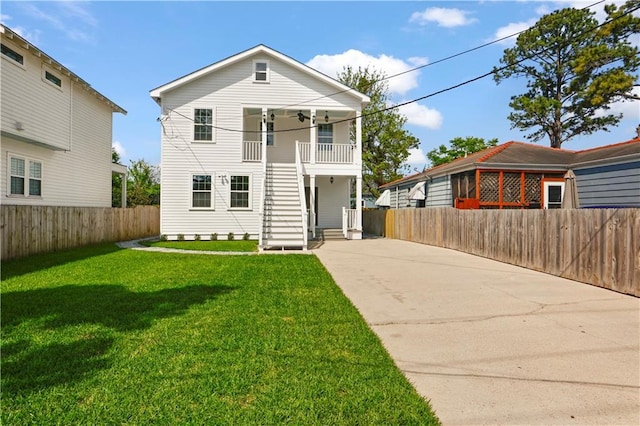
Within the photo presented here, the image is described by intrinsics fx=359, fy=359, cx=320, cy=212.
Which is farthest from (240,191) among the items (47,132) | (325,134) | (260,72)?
(47,132)

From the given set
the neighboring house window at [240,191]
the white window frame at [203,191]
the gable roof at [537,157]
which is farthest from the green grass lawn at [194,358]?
the gable roof at [537,157]

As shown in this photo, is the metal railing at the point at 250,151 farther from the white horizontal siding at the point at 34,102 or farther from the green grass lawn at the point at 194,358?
the green grass lawn at the point at 194,358

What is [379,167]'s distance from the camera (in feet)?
98.4

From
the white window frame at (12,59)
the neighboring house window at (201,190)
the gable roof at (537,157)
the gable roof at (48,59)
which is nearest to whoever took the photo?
the gable roof at (48,59)

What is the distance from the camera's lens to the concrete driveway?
109 inches

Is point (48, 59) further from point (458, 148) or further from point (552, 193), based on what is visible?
point (458, 148)

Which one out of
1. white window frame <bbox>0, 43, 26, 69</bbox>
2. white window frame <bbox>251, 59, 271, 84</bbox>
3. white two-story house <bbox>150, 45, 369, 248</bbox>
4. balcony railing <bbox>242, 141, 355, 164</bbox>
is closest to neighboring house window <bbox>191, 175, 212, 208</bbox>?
white two-story house <bbox>150, 45, 369, 248</bbox>

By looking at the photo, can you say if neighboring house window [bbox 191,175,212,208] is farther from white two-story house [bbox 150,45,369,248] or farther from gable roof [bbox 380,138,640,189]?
gable roof [bbox 380,138,640,189]

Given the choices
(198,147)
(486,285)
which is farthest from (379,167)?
(486,285)

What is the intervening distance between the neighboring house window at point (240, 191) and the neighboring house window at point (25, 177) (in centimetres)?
685

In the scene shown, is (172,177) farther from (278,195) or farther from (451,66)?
(451,66)

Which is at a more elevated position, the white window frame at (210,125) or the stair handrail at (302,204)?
the white window frame at (210,125)

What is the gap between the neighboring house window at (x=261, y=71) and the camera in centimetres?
1630

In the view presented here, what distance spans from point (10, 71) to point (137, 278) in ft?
30.1
